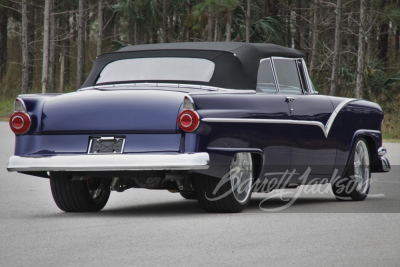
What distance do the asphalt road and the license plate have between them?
0.64 m

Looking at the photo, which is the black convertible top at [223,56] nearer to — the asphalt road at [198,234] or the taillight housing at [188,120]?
the taillight housing at [188,120]

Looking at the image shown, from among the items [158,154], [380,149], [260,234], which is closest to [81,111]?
[158,154]

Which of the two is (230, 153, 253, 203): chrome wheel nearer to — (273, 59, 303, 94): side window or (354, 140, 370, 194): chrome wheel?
(273, 59, 303, 94): side window

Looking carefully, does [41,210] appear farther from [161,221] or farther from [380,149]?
[380,149]

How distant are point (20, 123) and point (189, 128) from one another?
168 centimetres

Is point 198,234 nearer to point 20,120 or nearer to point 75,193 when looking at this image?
point 75,193

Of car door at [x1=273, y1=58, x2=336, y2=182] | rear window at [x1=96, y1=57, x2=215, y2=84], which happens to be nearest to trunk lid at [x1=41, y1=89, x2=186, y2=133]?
rear window at [x1=96, y1=57, x2=215, y2=84]

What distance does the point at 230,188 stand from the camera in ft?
25.3

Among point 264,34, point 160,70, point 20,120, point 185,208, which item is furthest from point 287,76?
point 264,34

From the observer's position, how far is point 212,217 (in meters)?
7.68

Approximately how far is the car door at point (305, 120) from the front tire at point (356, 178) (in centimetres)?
48

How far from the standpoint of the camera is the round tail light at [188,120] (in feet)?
23.7

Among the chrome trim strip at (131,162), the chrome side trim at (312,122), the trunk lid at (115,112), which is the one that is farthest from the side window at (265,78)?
the chrome trim strip at (131,162)

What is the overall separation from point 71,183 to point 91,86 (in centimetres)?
106
